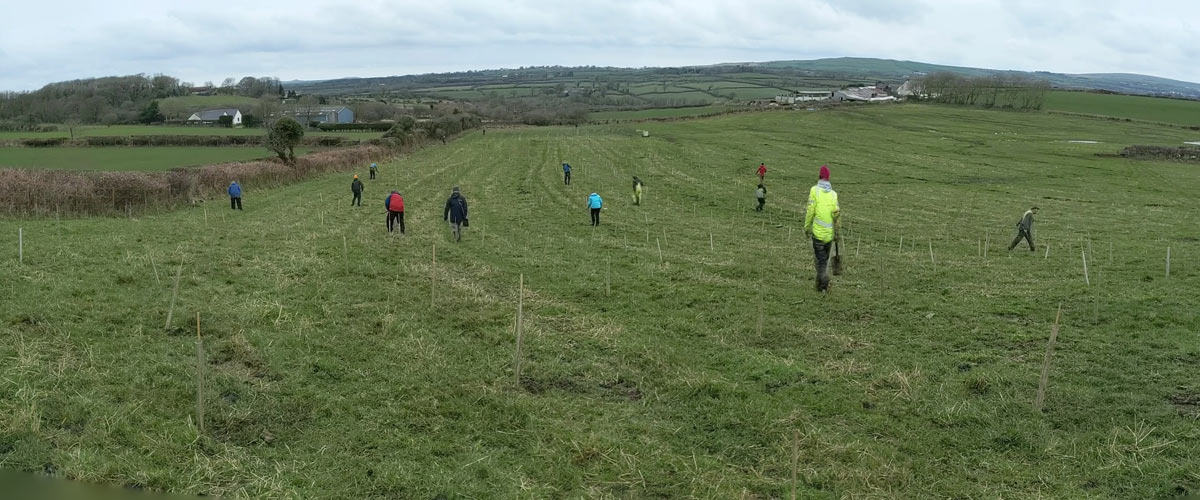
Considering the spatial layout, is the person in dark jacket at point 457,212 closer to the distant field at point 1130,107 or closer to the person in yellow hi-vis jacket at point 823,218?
the person in yellow hi-vis jacket at point 823,218

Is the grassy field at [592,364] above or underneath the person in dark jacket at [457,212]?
underneath

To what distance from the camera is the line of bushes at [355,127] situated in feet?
301

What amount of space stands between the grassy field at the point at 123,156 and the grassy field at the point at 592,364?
31506 mm

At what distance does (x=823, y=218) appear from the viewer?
1323 cm

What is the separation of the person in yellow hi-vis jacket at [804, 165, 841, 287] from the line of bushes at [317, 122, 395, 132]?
274ft

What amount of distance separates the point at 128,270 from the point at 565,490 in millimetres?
11027

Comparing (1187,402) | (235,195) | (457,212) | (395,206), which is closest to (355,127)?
(235,195)

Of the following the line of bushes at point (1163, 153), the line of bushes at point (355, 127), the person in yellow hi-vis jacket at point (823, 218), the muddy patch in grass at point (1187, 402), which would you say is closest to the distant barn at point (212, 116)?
the line of bushes at point (355, 127)

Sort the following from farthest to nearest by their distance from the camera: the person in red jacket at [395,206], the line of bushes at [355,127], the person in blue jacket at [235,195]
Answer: the line of bushes at [355,127], the person in blue jacket at [235,195], the person in red jacket at [395,206]

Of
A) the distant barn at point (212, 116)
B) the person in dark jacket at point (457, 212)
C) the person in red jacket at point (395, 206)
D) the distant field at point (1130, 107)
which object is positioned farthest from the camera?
the distant barn at point (212, 116)

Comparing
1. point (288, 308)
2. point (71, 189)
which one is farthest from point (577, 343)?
point (71, 189)

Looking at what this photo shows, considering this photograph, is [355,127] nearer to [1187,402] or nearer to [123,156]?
[123,156]

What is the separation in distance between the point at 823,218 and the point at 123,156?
59.5m

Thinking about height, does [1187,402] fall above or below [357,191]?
below
